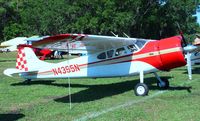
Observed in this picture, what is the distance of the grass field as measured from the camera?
885 cm

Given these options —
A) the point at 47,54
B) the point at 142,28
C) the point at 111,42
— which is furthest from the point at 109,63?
the point at 142,28

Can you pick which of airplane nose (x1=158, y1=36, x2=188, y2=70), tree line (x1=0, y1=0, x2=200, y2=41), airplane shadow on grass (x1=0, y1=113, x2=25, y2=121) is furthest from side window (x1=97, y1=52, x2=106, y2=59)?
tree line (x1=0, y1=0, x2=200, y2=41)

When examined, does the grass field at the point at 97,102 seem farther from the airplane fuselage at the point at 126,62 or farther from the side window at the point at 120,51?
the side window at the point at 120,51

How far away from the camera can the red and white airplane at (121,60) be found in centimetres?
1219

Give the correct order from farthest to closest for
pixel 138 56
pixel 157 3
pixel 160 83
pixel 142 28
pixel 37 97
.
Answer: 1. pixel 142 28
2. pixel 157 3
3. pixel 160 83
4. pixel 138 56
5. pixel 37 97

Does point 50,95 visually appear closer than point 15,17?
Yes

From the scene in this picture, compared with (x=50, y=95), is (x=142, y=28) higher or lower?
higher

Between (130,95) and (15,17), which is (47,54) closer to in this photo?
(130,95)

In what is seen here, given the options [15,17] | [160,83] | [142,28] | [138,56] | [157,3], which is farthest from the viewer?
[15,17]

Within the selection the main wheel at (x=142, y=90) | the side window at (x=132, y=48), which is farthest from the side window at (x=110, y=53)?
the main wheel at (x=142, y=90)

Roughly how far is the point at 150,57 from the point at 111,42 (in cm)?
141

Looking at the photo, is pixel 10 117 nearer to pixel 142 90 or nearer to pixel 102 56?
pixel 142 90

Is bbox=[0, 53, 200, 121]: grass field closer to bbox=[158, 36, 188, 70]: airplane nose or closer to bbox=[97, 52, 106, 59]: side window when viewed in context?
bbox=[158, 36, 188, 70]: airplane nose

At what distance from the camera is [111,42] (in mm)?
13023
